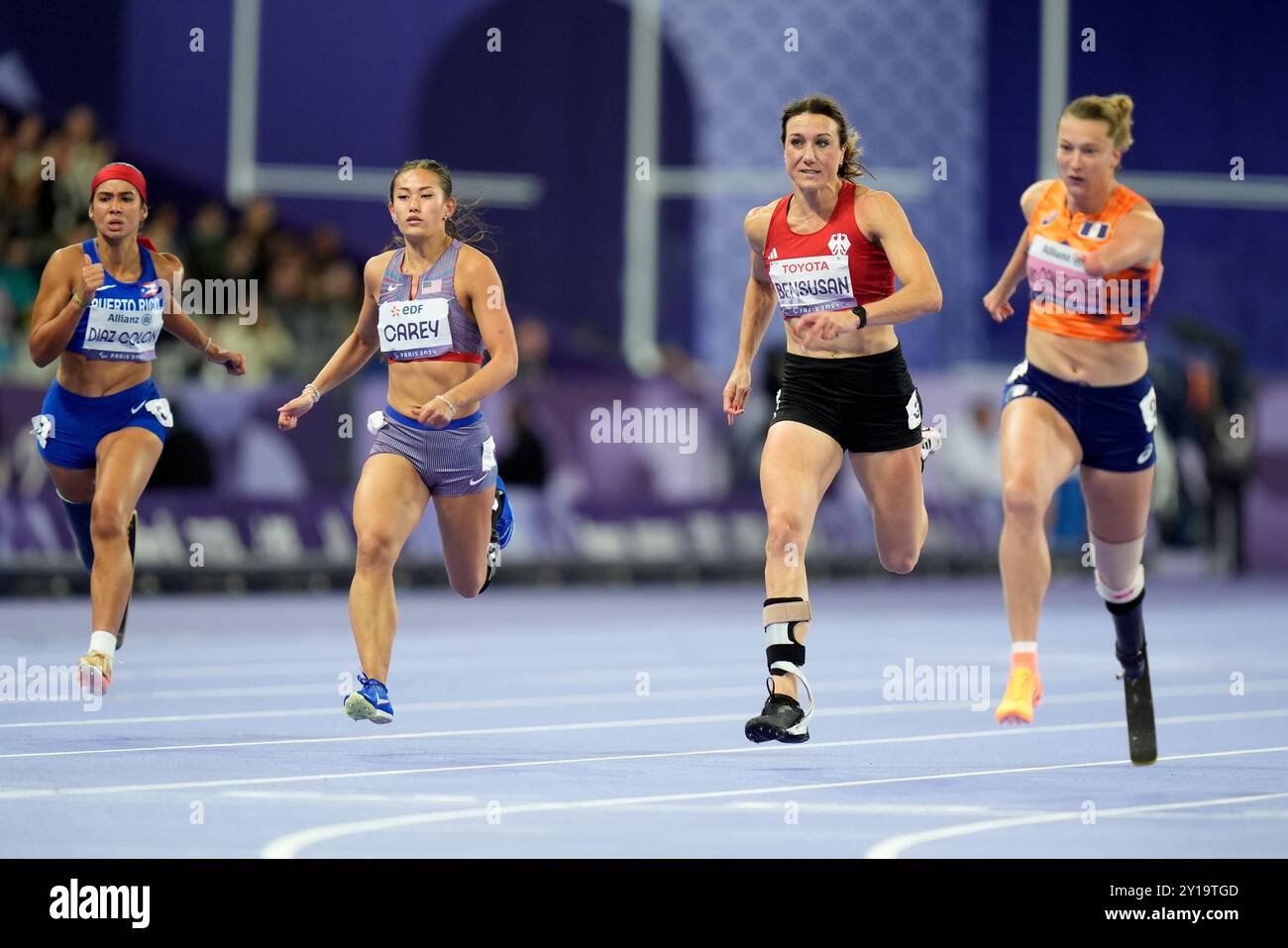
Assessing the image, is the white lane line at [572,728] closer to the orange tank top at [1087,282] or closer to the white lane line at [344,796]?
the white lane line at [344,796]

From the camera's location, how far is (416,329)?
359 inches

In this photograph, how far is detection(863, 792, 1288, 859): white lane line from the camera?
6320mm

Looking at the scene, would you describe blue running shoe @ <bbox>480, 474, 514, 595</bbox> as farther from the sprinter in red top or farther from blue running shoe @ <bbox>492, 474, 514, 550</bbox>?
the sprinter in red top

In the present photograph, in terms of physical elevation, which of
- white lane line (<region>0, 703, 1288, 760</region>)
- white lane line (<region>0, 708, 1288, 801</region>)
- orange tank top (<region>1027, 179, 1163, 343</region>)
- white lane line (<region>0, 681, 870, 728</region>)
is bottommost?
white lane line (<region>0, 708, 1288, 801</region>)

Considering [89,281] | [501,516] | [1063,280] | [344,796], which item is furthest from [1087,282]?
[89,281]

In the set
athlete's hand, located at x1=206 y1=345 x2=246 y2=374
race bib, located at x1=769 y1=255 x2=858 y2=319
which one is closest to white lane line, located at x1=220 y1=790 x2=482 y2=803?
race bib, located at x1=769 y1=255 x2=858 y2=319

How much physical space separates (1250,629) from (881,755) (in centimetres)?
871

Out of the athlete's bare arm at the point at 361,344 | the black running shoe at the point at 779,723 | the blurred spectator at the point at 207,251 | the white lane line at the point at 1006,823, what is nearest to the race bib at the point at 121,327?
the athlete's bare arm at the point at 361,344

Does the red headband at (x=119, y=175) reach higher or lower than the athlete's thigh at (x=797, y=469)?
higher

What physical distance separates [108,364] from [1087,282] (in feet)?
14.8

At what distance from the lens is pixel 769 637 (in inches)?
335

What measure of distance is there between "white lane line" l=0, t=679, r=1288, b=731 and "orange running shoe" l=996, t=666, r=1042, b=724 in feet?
7.49

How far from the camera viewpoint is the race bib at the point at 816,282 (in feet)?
28.7

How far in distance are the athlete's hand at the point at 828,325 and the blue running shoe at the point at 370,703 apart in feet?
6.83
